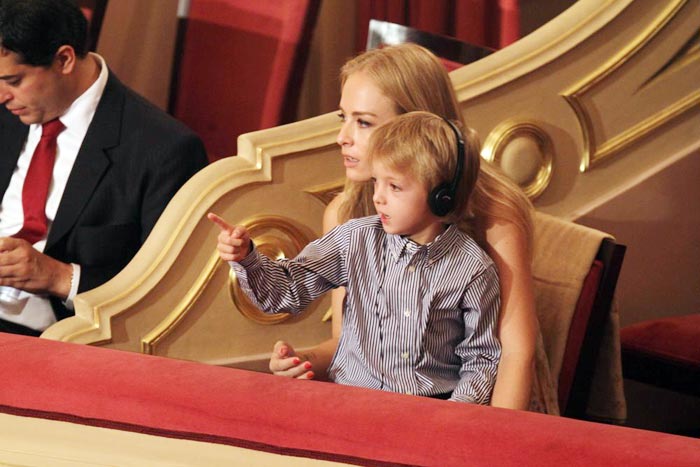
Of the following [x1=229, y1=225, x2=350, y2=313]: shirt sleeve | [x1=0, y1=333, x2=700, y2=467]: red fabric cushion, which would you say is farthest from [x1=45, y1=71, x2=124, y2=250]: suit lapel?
[x1=0, y1=333, x2=700, y2=467]: red fabric cushion

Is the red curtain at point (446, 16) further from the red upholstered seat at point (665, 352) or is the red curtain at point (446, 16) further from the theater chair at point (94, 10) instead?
the red upholstered seat at point (665, 352)

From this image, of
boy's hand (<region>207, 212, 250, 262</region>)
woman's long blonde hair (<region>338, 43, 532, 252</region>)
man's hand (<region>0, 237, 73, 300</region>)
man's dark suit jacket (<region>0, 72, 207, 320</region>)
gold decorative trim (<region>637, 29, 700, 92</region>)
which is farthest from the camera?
gold decorative trim (<region>637, 29, 700, 92</region>)

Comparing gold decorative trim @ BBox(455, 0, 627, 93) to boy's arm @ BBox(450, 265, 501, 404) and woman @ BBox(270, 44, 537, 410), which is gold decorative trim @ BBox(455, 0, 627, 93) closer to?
woman @ BBox(270, 44, 537, 410)

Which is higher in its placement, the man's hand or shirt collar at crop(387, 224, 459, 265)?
shirt collar at crop(387, 224, 459, 265)

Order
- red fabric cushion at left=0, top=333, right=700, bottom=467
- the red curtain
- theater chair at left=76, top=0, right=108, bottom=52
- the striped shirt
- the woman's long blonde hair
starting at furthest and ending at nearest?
the red curtain < theater chair at left=76, top=0, right=108, bottom=52 < the woman's long blonde hair < the striped shirt < red fabric cushion at left=0, top=333, right=700, bottom=467

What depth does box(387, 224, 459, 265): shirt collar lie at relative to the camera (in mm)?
1551

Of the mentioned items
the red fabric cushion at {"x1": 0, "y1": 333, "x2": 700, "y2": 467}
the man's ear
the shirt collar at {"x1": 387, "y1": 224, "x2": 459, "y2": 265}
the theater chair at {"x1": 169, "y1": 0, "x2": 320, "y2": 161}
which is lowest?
the red fabric cushion at {"x1": 0, "y1": 333, "x2": 700, "y2": 467}

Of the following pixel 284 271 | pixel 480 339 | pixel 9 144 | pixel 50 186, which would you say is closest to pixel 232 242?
pixel 284 271

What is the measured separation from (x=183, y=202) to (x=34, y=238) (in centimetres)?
36

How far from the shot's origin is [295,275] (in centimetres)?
156

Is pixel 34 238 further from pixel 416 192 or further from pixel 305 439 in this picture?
pixel 305 439

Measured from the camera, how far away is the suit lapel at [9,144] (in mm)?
2154

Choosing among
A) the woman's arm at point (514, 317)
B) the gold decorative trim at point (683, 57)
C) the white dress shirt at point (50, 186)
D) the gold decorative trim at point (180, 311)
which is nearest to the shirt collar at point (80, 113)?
the white dress shirt at point (50, 186)

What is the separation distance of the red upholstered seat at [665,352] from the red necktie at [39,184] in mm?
1265
